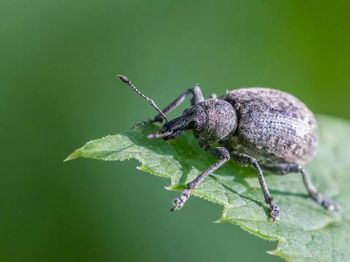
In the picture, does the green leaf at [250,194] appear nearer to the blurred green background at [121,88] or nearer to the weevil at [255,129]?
the weevil at [255,129]

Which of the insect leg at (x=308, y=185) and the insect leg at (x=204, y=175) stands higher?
the insect leg at (x=204, y=175)

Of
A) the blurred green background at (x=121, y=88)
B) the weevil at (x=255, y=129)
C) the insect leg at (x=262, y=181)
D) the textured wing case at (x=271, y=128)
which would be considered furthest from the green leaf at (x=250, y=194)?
the blurred green background at (x=121, y=88)

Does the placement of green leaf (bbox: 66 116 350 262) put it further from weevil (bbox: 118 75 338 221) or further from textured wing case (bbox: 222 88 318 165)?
textured wing case (bbox: 222 88 318 165)

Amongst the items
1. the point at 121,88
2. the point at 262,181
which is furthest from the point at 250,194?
the point at 121,88

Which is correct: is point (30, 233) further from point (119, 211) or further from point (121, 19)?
point (121, 19)

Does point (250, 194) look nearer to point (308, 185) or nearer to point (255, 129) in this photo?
point (255, 129)

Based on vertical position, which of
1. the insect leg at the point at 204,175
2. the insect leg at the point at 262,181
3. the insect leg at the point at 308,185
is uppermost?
the insect leg at the point at 204,175
